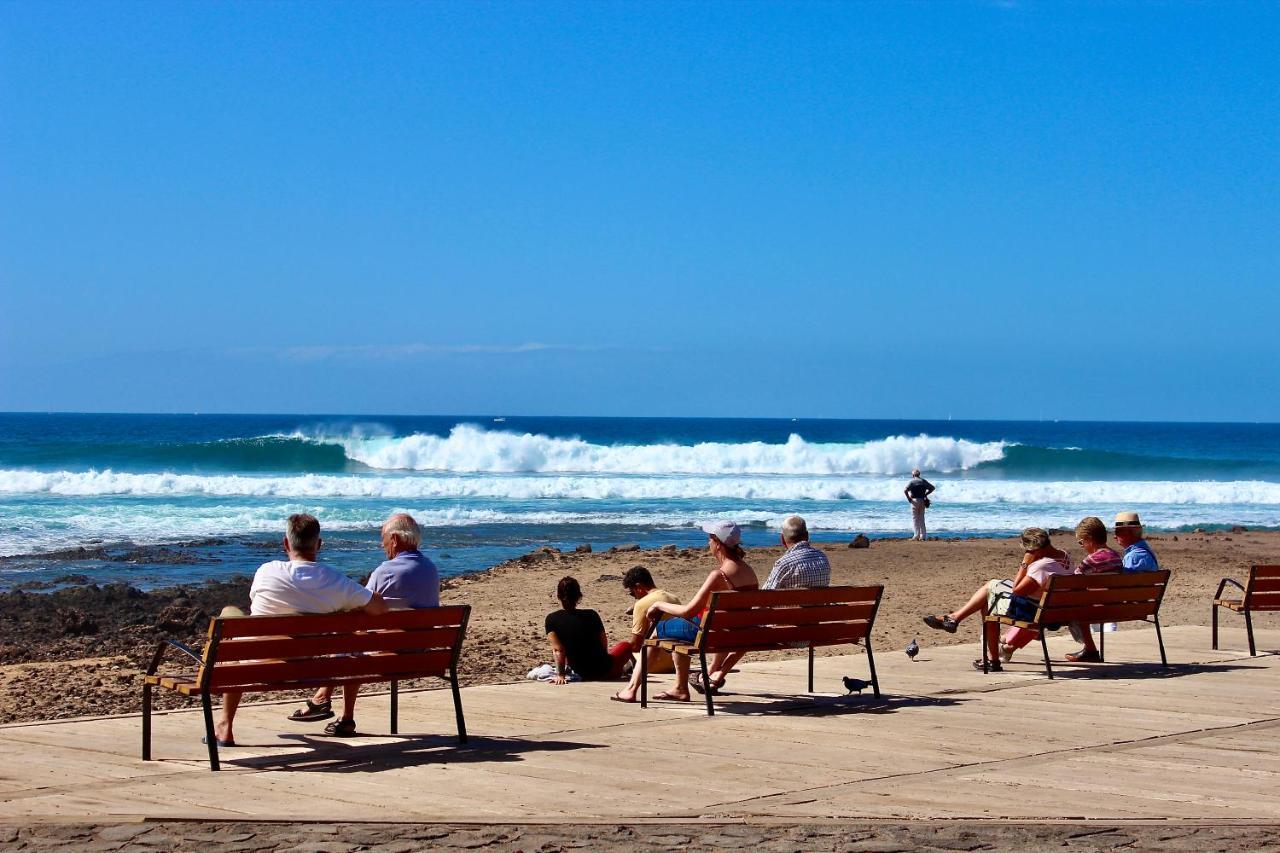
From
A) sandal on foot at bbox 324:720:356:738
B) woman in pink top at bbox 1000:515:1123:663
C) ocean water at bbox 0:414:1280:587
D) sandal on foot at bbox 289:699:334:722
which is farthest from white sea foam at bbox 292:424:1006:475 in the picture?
sandal on foot at bbox 324:720:356:738

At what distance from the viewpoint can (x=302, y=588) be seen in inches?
280

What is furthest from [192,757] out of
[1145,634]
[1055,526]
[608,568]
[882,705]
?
[1055,526]

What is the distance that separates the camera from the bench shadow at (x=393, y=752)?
685 centimetres

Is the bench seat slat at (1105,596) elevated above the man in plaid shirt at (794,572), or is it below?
below

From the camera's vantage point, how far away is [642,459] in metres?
60.3

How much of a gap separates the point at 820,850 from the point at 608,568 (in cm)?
1623

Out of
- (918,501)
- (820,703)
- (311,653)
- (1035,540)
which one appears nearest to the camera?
(311,653)

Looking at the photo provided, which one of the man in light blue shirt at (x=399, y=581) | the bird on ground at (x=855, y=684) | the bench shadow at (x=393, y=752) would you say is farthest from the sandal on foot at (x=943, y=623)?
the man in light blue shirt at (x=399, y=581)

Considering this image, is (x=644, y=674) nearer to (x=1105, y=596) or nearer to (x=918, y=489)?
(x=1105, y=596)

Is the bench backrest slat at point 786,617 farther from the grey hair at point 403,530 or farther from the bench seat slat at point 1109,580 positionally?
the grey hair at point 403,530

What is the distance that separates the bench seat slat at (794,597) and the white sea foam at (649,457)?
162 ft

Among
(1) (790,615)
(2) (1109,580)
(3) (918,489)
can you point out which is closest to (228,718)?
(1) (790,615)

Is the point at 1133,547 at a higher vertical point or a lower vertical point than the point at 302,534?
lower

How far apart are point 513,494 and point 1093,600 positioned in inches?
1375
